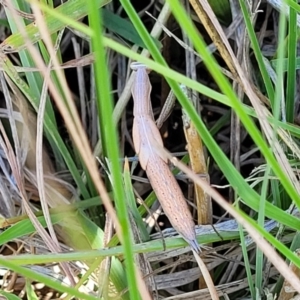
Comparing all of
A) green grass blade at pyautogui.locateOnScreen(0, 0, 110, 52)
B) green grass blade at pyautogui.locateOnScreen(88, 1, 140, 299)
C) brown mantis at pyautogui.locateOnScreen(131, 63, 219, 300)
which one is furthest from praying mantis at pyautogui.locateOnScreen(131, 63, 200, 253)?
green grass blade at pyautogui.locateOnScreen(88, 1, 140, 299)

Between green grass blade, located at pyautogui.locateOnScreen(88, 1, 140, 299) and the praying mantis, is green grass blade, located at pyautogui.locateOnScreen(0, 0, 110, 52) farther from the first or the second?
green grass blade, located at pyautogui.locateOnScreen(88, 1, 140, 299)

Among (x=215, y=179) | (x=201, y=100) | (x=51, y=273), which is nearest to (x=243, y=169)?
(x=215, y=179)

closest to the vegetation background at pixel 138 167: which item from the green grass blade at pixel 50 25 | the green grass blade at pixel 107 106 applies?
the green grass blade at pixel 50 25

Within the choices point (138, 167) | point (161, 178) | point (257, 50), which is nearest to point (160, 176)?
point (161, 178)

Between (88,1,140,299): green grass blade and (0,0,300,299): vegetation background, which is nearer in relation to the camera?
(88,1,140,299): green grass blade

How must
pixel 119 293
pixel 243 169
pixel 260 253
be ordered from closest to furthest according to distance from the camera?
1. pixel 260 253
2. pixel 119 293
3. pixel 243 169

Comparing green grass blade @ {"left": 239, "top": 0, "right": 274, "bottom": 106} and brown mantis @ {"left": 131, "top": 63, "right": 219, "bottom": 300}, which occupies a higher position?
green grass blade @ {"left": 239, "top": 0, "right": 274, "bottom": 106}

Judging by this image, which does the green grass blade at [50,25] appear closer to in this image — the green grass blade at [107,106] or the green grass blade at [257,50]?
the green grass blade at [257,50]

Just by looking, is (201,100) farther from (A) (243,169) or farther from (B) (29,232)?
(B) (29,232)
